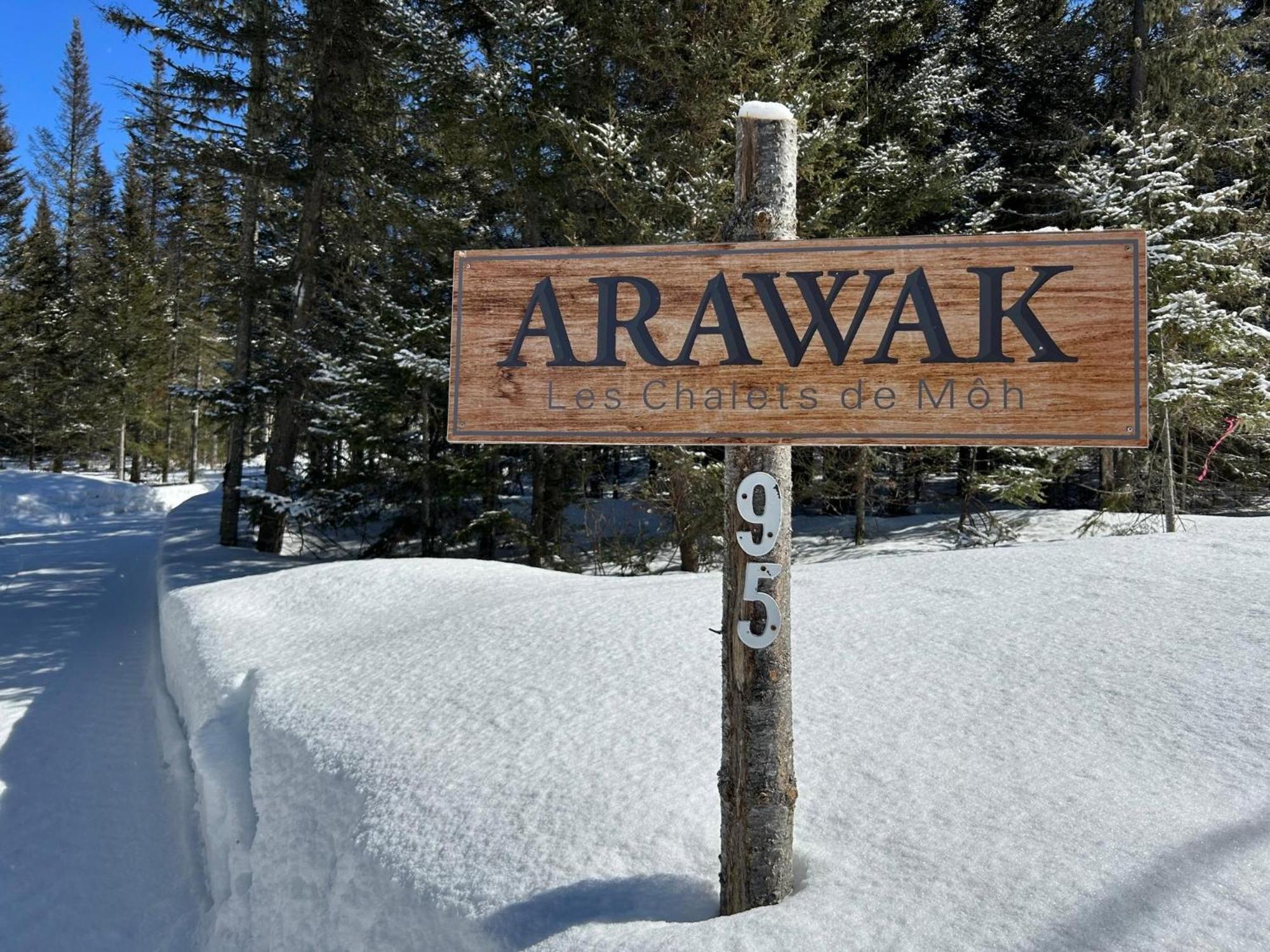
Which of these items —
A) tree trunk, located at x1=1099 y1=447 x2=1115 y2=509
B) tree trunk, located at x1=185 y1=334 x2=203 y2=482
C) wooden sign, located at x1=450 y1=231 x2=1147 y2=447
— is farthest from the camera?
tree trunk, located at x1=185 y1=334 x2=203 y2=482

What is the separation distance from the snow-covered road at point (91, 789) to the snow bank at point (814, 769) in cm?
36

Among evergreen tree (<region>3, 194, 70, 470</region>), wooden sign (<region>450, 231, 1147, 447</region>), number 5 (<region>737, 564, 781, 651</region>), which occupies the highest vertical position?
evergreen tree (<region>3, 194, 70, 470</region>)

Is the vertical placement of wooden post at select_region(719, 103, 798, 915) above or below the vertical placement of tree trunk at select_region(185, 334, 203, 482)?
below

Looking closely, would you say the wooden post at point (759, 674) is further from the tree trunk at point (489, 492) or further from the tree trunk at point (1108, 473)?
the tree trunk at point (1108, 473)

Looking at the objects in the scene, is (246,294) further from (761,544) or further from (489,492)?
(761,544)

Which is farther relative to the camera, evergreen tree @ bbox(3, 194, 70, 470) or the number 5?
evergreen tree @ bbox(3, 194, 70, 470)

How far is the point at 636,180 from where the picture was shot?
8.88m

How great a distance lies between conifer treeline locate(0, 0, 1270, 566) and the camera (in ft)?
29.7

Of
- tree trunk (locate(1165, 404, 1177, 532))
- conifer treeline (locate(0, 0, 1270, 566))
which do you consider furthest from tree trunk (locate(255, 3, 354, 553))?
tree trunk (locate(1165, 404, 1177, 532))

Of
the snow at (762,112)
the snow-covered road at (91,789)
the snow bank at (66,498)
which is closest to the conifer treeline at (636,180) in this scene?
the snow-covered road at (91,789)

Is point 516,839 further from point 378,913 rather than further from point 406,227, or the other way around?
point 406,227

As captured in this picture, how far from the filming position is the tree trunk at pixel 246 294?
41.6ft

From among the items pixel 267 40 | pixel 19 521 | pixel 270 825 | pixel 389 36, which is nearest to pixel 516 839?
pixel 270 825

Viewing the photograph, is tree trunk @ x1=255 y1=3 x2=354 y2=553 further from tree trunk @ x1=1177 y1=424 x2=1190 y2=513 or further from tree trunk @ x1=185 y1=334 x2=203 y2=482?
tree trunk @ x1=185 y1=334 x2=203 y2=482
